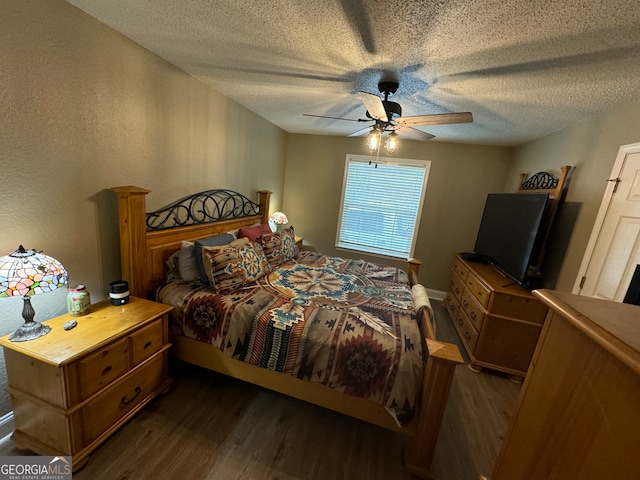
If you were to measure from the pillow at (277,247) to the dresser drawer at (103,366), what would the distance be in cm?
146

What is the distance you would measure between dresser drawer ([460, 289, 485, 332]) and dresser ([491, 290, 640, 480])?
1981 mm

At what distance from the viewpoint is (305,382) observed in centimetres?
169

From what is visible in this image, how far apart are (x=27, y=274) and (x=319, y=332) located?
150 centimetres

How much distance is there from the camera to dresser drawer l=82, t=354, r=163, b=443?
4.57ft

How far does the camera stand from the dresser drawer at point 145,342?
5.21 ft

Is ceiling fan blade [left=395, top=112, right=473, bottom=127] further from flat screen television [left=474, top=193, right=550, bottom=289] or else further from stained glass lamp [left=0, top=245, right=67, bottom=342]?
stained glass lamp [left=0, top=245, right=67, bottom=342]

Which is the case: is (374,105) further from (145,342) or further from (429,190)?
(429,190)

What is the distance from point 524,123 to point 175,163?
348 cm

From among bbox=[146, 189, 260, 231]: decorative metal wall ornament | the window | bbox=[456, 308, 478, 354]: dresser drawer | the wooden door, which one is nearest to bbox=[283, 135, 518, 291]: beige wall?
the window

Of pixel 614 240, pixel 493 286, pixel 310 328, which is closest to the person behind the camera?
pixel 310 328

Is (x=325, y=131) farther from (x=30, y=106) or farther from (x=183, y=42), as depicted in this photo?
(x=30, y=106)

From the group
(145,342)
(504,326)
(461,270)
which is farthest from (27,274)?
(461,270)

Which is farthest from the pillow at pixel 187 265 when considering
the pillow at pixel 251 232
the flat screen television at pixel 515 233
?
the flat screen television at pixel 515 233

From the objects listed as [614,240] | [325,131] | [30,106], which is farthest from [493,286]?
[30,106]
